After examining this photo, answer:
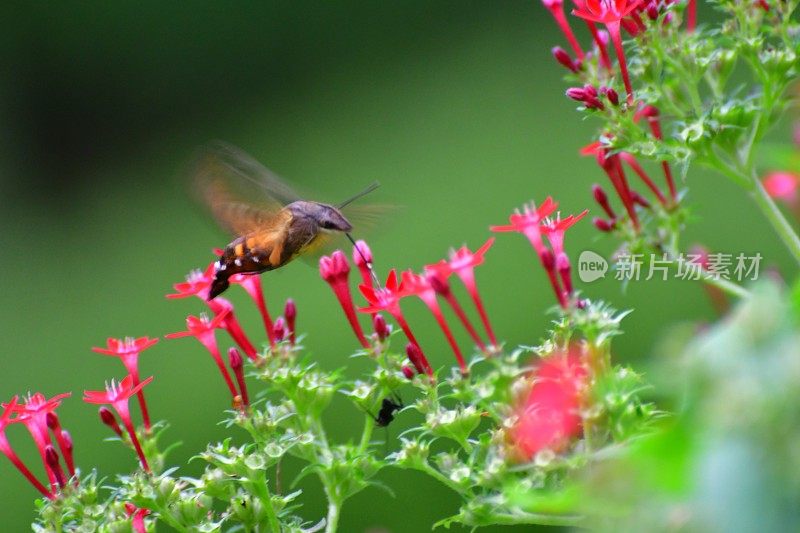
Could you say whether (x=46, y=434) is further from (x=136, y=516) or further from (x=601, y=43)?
(x=601, y=43)

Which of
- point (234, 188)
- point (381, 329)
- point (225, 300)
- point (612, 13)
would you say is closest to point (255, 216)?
point (234, 188)

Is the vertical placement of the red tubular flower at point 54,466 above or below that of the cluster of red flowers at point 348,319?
below

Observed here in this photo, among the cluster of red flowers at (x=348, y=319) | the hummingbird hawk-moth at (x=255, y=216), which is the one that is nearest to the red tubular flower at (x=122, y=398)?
the cluster of red flowers at (x=348, y=319)

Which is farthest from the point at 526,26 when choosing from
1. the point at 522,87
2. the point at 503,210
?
the point at 503,210

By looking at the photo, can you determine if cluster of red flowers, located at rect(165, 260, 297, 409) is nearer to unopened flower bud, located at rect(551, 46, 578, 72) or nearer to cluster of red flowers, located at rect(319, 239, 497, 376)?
cluster of red flowers, located at rect(319, 239, 497, 376)

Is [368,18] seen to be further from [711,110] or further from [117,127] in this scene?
[711,110]

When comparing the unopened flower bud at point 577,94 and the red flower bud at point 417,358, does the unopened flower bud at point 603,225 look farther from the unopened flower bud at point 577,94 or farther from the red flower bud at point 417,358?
the red flower bud at point 417,358
